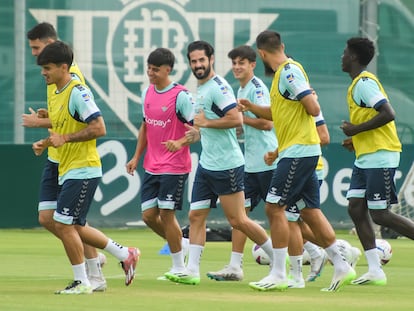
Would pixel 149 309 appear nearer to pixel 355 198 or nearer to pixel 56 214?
pixel 56 214

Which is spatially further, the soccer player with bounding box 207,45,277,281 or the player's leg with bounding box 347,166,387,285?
the soccer player with bounding box 207,45,277,281

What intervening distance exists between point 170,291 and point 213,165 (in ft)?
5.27

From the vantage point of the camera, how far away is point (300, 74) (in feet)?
38.4

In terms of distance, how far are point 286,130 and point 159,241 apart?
8617mm

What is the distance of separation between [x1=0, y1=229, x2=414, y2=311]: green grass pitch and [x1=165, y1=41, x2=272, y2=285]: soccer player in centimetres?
45

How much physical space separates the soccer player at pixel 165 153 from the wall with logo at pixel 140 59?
8.58m

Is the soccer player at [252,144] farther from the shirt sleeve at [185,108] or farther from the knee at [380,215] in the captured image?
the knee at [380,215]

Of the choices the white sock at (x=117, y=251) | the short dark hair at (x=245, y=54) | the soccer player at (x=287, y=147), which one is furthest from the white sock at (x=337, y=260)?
the short dark hair at (x=245, y=54)

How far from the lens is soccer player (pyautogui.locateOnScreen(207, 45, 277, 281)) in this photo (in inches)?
540

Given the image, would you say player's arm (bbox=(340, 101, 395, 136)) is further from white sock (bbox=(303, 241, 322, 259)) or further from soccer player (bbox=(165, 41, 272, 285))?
white sock (bbox=(303, 241, 322, 259))

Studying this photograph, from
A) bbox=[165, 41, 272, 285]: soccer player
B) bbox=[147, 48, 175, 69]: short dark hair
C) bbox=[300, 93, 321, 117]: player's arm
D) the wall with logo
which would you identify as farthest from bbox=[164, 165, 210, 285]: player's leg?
the wall with logo

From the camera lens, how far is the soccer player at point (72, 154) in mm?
11344


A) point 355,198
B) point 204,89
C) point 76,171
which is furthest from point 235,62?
point 76,171

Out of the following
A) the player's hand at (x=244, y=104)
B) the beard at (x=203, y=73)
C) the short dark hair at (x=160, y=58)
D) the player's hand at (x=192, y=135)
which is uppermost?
the short dark hair at (x=160, y=58)
